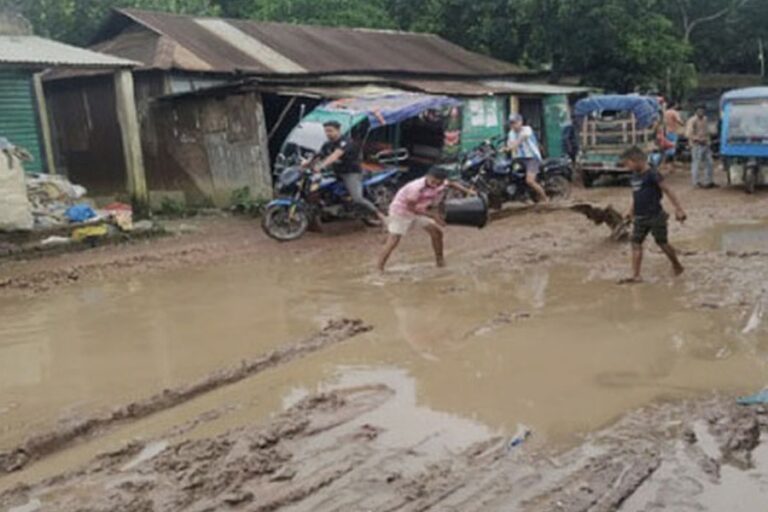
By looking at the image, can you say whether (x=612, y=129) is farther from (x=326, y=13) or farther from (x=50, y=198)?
(x=326, y=13)

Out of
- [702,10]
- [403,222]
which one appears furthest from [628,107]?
[702,10]

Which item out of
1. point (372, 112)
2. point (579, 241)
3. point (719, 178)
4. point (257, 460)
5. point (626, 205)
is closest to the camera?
point (257, 460)

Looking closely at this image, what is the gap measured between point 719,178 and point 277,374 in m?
14.6

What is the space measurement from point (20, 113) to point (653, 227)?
10185 mm

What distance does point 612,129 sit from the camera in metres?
17.3

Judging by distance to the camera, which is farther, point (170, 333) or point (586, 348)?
point (170, 333)

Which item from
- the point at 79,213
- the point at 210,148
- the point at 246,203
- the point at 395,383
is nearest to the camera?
the point at 395,383

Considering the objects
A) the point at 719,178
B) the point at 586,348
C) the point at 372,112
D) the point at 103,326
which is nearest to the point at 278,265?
the point at 103,326

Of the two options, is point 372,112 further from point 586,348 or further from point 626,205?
point 586,348

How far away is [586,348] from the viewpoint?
6199 mm

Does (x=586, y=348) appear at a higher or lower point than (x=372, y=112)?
lower

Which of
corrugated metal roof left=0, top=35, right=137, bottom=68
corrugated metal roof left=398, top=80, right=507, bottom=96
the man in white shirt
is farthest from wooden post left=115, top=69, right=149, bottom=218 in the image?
the man in white shirt

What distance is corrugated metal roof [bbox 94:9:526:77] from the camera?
16422 mm

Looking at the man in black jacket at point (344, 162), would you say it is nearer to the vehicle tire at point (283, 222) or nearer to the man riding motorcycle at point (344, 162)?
the man riding motorcycle at point (344, 162)
